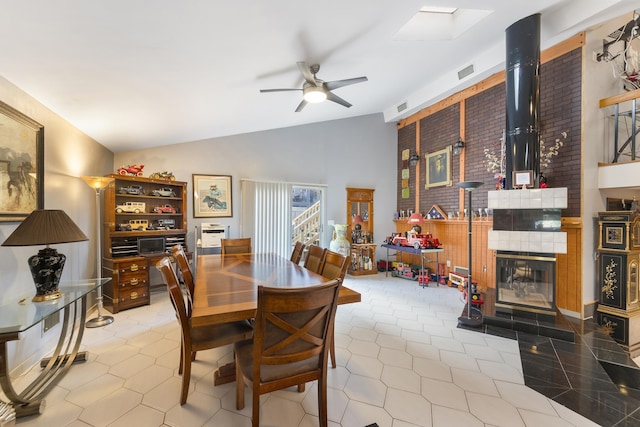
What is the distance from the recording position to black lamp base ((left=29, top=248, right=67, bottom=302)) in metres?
1.94

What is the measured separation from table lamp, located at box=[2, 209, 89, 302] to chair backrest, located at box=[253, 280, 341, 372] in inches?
70.5

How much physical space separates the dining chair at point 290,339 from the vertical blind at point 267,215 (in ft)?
12.5

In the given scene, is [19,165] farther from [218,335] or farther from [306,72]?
[306,72]

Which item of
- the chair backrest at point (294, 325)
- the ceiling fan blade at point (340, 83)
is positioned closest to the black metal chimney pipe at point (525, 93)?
the ceiling fan blade at point (340, 83)

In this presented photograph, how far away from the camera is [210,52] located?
7.30 ft

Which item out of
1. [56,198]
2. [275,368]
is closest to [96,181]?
[56,198]

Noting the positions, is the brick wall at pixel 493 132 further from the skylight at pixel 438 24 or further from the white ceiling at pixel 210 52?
the skylight at pixel 438 24

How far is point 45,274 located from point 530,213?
4690 millimetres

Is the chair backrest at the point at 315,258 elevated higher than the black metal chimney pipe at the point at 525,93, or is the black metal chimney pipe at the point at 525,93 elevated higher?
the black metal chimney pipe at the point at 525,93

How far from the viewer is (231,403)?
1.79 metres

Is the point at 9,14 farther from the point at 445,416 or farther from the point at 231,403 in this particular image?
the point at 445,416

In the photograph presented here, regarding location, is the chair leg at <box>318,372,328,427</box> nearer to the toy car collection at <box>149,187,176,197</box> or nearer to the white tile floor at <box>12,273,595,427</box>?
the white tile floor at <box>12,273,595,427</box>

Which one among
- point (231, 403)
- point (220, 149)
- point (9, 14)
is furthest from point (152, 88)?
point (231, 403)

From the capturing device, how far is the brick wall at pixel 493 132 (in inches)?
129
